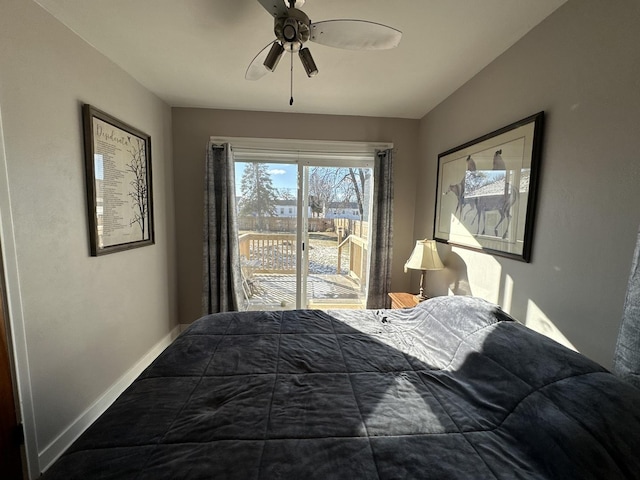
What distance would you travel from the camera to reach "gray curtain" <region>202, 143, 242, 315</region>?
2857 mm

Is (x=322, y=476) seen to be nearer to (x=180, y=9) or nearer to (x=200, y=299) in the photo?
(x=180, y=9)

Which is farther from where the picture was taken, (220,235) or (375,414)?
(220,235)

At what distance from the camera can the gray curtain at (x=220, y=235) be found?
9.37 feet

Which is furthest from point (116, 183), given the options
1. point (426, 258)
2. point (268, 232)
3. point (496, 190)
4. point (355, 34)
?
point (496, 190)

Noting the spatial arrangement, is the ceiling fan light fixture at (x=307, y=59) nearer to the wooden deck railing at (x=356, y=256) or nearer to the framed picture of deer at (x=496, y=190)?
the framed picture of deer at (x=496, y=190)

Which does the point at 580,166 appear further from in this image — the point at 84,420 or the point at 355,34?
the point at 84,420

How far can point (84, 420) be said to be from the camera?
1.79 metres

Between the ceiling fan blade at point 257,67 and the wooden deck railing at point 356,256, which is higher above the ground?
the ceiling fan blade at point 257,67

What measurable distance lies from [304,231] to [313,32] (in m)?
2.05

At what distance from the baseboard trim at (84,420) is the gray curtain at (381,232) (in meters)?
2.28

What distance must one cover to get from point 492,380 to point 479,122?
1783 mm

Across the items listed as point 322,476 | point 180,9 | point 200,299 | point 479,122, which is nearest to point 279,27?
point 180,9

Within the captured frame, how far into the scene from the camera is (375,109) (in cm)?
281

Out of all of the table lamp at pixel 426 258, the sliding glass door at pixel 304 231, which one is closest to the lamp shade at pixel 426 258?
the table lamp at pixel 426 258
